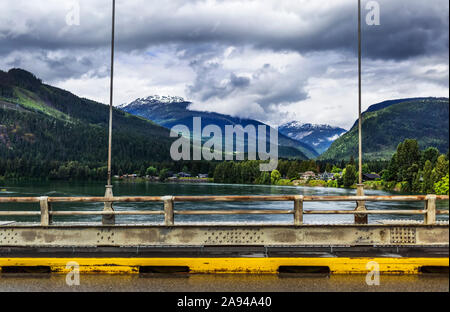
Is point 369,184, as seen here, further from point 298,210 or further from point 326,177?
point 298,210

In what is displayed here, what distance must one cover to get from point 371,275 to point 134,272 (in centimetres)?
536

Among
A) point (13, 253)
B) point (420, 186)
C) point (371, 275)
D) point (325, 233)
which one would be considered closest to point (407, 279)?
point (371, 275)

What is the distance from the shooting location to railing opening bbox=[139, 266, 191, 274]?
10.8 meters

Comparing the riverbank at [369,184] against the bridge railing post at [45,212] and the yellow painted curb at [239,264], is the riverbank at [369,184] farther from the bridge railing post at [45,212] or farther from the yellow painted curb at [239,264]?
the bridge railing post at [45,212]

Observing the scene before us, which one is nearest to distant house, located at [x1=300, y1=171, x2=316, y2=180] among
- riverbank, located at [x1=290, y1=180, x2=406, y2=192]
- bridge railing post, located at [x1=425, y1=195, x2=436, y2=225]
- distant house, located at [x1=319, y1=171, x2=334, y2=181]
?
distant house, located at [x1=319, y1=171, x2=334, y2=181]

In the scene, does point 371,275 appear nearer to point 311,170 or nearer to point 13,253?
point 13,253

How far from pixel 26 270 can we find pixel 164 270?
3252 mm

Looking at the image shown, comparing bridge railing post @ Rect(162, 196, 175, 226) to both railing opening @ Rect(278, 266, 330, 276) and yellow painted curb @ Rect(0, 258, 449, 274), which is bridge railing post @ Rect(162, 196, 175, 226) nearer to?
yellow painted curb @ Rect(0, 258, 449, 274)

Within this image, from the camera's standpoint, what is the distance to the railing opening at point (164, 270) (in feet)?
35.5

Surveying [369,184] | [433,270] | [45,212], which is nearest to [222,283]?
[433,270]

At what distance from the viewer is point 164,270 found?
10883 mm

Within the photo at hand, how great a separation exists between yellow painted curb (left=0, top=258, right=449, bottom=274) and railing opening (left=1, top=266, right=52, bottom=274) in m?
0.06
